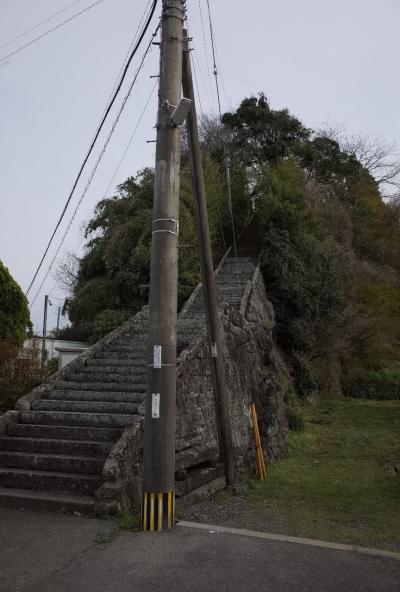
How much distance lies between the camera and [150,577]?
478 centimetres

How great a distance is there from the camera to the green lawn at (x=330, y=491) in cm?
694

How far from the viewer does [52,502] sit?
6773mm

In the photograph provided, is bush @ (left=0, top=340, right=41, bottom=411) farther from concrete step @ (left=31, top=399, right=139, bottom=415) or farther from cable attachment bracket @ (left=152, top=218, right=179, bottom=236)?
cable attachment bracket @ (left=152, top=218, right=179, bottom=236)

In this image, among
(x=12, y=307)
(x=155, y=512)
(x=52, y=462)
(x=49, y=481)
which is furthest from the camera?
(x=12, y=307)

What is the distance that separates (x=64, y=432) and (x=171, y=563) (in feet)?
11.9

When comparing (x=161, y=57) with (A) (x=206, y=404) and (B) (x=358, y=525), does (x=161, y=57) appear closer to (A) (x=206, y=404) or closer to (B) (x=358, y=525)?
(A) (x=206, y=404)

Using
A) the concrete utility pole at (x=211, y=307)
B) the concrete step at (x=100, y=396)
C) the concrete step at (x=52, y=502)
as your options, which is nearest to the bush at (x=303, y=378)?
the concrete utility pole at (x=211, y=307)

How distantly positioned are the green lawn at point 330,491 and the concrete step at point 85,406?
1.95 meters

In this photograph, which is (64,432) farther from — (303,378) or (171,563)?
(303,378)

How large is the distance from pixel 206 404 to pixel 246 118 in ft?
76.3

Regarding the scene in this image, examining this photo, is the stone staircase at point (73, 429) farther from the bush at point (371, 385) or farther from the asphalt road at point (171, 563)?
the bush at point (371, 385)

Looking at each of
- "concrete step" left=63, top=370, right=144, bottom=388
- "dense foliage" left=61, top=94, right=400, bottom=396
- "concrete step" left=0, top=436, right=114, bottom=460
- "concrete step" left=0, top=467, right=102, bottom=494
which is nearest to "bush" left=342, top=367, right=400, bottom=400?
"dense foliage" left=61, top=94, right=400, bottom=396

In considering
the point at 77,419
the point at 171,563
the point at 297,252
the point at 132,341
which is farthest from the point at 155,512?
the point at 297,252

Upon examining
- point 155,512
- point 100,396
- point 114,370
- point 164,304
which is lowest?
point 155,512
